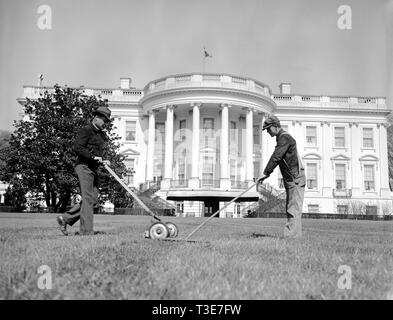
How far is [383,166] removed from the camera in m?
43.4

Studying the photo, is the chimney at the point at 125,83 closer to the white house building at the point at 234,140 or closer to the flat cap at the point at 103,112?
the white house building at the point at 234,140

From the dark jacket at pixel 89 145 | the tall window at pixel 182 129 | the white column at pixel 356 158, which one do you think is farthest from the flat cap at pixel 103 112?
the white column at pixel 356 158

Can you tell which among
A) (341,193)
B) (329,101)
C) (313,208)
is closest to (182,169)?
(313,208)

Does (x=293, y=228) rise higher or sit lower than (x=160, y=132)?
lower

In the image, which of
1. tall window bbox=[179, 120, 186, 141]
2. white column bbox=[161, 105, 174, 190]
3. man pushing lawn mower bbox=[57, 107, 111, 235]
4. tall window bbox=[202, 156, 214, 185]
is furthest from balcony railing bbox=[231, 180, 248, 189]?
man pushing lawn mower bbox=[57, 107, 111, 235]

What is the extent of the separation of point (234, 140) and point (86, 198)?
110 feet

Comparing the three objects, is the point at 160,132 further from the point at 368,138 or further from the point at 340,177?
the point at 368,138

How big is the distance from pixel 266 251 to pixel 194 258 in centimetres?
117

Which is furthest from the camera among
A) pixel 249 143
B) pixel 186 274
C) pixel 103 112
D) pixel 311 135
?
pixel 311 135

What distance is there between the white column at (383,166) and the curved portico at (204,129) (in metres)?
13.7

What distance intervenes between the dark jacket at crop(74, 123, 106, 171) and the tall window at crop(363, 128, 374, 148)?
43167mm

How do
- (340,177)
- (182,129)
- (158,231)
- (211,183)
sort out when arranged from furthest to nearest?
(340,177), (182,129), (211,183), (158,231)

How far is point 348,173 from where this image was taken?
43250mm
